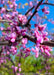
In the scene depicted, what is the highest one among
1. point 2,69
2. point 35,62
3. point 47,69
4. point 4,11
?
point 4,11

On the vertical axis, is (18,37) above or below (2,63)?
above

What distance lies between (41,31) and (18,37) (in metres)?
0.42

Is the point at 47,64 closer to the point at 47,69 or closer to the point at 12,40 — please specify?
the point at 47,69

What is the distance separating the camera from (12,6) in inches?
232

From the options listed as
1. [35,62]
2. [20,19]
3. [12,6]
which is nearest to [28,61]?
[35,62]

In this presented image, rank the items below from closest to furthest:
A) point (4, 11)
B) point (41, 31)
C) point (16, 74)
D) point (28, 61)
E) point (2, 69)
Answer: point (41, 31) < point (4, 11) < point (16, 74) < point (2, 69) < point (28, 61)

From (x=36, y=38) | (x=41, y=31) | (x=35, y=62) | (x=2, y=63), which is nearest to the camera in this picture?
(x=36, y=38)

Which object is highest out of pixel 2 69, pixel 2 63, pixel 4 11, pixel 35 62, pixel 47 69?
pixel 4 11

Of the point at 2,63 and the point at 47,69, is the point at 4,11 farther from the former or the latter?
the point at 47,69

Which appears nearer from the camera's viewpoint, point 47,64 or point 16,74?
point 16,74

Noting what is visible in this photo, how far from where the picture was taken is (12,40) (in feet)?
7.50

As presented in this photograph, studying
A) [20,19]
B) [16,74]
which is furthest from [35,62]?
[20,19]

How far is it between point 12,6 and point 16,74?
349 centimetres

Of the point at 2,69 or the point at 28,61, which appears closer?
the point at 2,69
